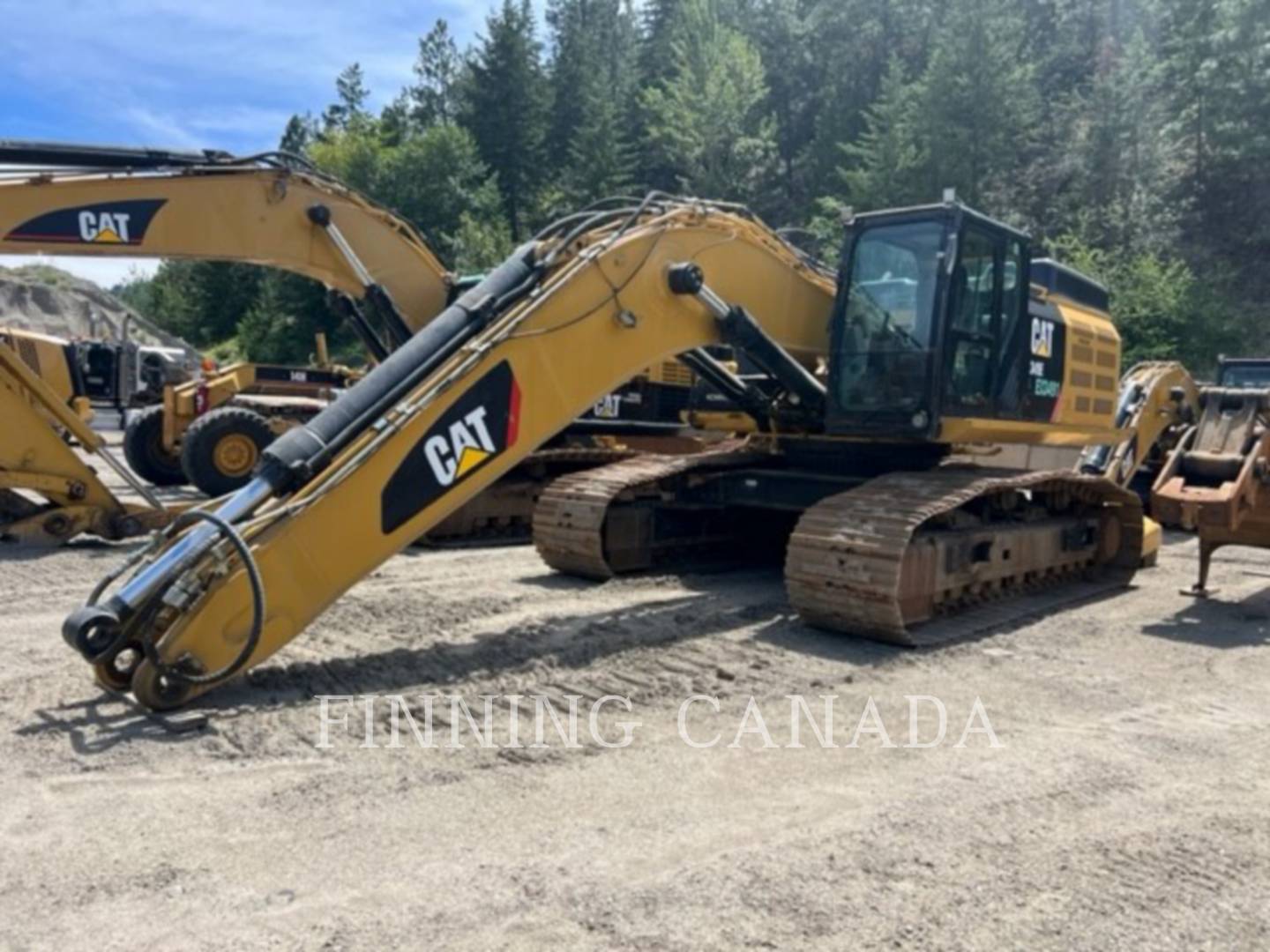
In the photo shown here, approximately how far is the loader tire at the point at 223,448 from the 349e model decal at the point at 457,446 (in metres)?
6.91

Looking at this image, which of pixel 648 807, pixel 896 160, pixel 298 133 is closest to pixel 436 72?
pixel 298 133

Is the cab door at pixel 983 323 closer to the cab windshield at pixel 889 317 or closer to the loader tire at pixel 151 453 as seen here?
the cab windshield at pixel 889 317

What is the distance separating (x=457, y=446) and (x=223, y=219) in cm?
465

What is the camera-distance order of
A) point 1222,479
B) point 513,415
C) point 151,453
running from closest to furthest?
point 513,415 < point 1222,479 < point 151,453

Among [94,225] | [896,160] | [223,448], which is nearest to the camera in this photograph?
[94,225]

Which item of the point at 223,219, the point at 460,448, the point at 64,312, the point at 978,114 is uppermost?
the point at 978,114

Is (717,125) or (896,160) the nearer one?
(896,160)

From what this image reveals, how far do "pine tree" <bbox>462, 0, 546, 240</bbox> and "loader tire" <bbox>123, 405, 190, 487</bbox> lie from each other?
44125mm

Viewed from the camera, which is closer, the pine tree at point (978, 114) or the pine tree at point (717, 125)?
the pine tree at point (978, 114)

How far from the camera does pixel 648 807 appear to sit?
3.78 metres

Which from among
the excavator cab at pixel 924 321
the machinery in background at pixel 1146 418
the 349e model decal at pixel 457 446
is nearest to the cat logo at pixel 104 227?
the 349e model decal at pixel 457 446

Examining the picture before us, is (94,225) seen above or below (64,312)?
below

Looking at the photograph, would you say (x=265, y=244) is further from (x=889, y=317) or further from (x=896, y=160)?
(x=896, y=160)

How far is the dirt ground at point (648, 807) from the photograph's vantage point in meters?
2.99
